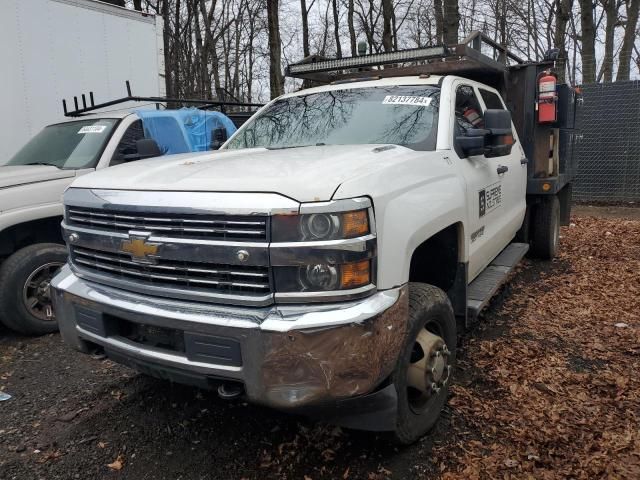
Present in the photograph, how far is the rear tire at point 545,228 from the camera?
20.8ft

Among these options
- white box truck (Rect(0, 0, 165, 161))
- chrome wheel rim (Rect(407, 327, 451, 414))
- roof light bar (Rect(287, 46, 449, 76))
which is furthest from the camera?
white box truck (Rect(0, 0, 165, 161))

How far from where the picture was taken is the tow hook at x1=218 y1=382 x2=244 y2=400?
2.41 m

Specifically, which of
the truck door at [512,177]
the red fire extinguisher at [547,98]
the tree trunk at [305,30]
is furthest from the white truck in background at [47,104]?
the tree trunk at [305,30]

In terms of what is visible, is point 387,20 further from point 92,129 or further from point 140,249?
point 140,249

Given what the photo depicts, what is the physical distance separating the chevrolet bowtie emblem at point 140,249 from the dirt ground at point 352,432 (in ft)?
3.69

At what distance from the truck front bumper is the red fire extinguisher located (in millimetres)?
4099

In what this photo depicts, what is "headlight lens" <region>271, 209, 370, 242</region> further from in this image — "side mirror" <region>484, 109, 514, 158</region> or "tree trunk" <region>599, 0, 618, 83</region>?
"tree trunk" <region>599, 0, 618, 83</region>

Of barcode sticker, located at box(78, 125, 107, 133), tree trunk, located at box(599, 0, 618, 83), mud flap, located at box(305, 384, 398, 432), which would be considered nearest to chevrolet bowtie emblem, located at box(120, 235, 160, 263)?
mud flap, located at box(305, 384, 398, 432)

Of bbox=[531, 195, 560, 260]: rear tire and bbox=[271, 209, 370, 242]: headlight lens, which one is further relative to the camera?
bbox=[531, 195, 560, 260]: rear tire

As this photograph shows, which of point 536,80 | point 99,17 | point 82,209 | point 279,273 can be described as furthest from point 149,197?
point 99,17

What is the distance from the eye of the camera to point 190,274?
2514mm

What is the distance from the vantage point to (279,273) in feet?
7.61

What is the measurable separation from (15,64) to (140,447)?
649 centimetres

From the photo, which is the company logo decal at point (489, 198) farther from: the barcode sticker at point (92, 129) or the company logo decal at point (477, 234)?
the barcode sticker at point (92, 129)
